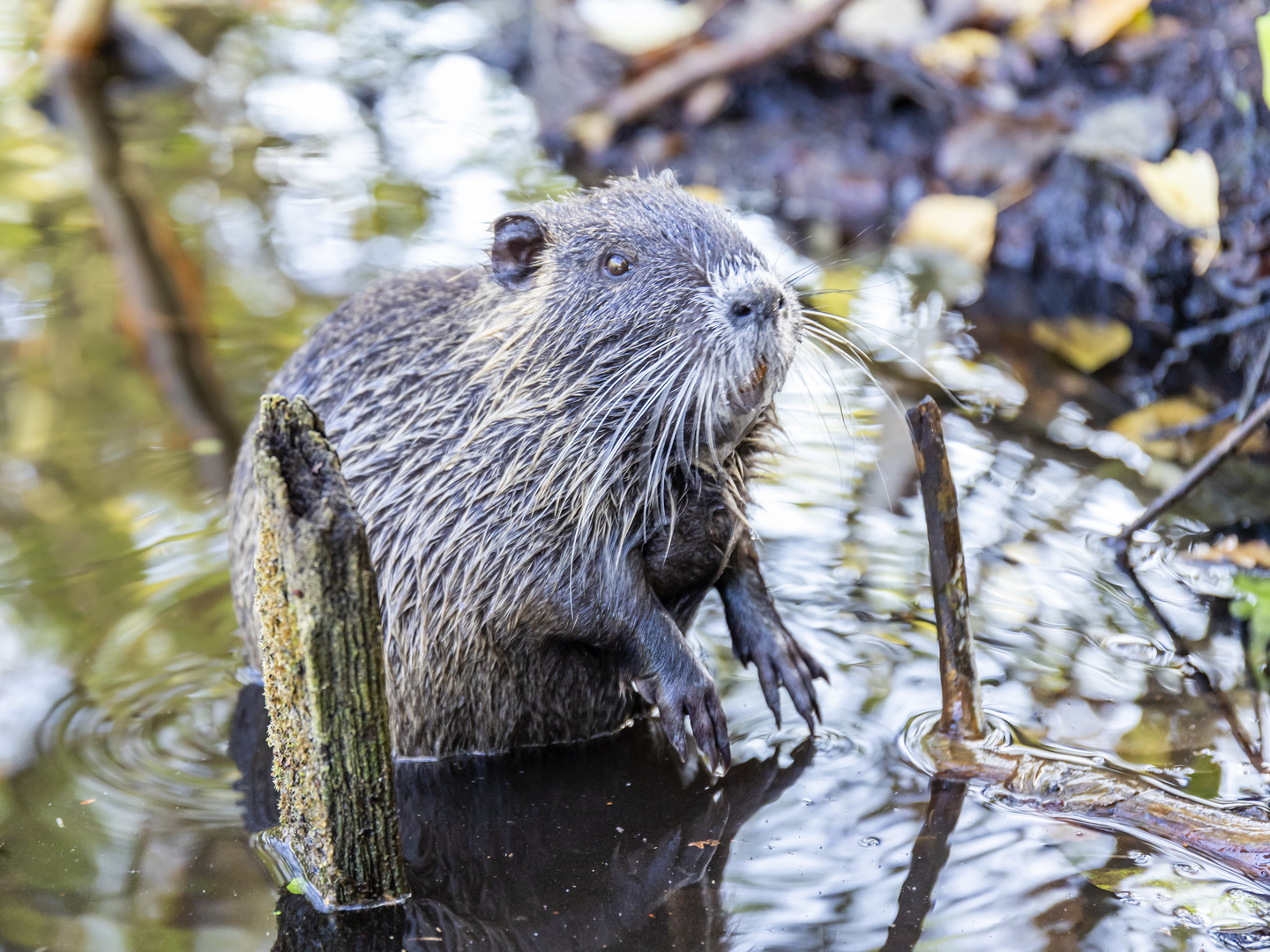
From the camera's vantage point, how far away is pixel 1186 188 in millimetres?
6039

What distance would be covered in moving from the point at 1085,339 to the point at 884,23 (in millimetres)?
2540

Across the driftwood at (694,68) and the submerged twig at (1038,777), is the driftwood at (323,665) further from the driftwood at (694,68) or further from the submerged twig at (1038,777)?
the driftwood at (694,68)

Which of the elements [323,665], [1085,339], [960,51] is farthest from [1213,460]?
[960,51]

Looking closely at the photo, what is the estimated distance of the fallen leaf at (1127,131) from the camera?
637 cm

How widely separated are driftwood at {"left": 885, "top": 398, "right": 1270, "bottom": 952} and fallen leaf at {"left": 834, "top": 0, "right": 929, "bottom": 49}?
16.4 ft

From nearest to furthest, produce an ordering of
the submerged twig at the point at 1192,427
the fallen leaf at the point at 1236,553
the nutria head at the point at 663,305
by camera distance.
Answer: the nutria head at the point at 663,305
the fallen leaf at the point at 1236,553
the submerged twig at the point at 1192,427

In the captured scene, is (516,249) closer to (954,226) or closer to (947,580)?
(947,580)

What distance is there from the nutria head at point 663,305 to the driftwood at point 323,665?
2.70 feet

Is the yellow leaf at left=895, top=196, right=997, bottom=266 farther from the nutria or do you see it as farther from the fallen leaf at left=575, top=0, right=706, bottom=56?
the nutria

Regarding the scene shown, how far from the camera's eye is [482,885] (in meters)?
3.04

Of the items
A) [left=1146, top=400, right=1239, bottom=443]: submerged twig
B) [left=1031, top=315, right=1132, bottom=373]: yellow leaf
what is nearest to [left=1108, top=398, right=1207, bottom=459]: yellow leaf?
[left=1146, top=400, right=1239, bottom=443]: submerged twig

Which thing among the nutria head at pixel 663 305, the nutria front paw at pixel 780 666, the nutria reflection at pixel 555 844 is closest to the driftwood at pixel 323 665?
the nutria reflection at pixel 555 844

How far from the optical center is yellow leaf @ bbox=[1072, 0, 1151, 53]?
6805 millimetres

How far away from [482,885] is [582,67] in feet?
20.7
